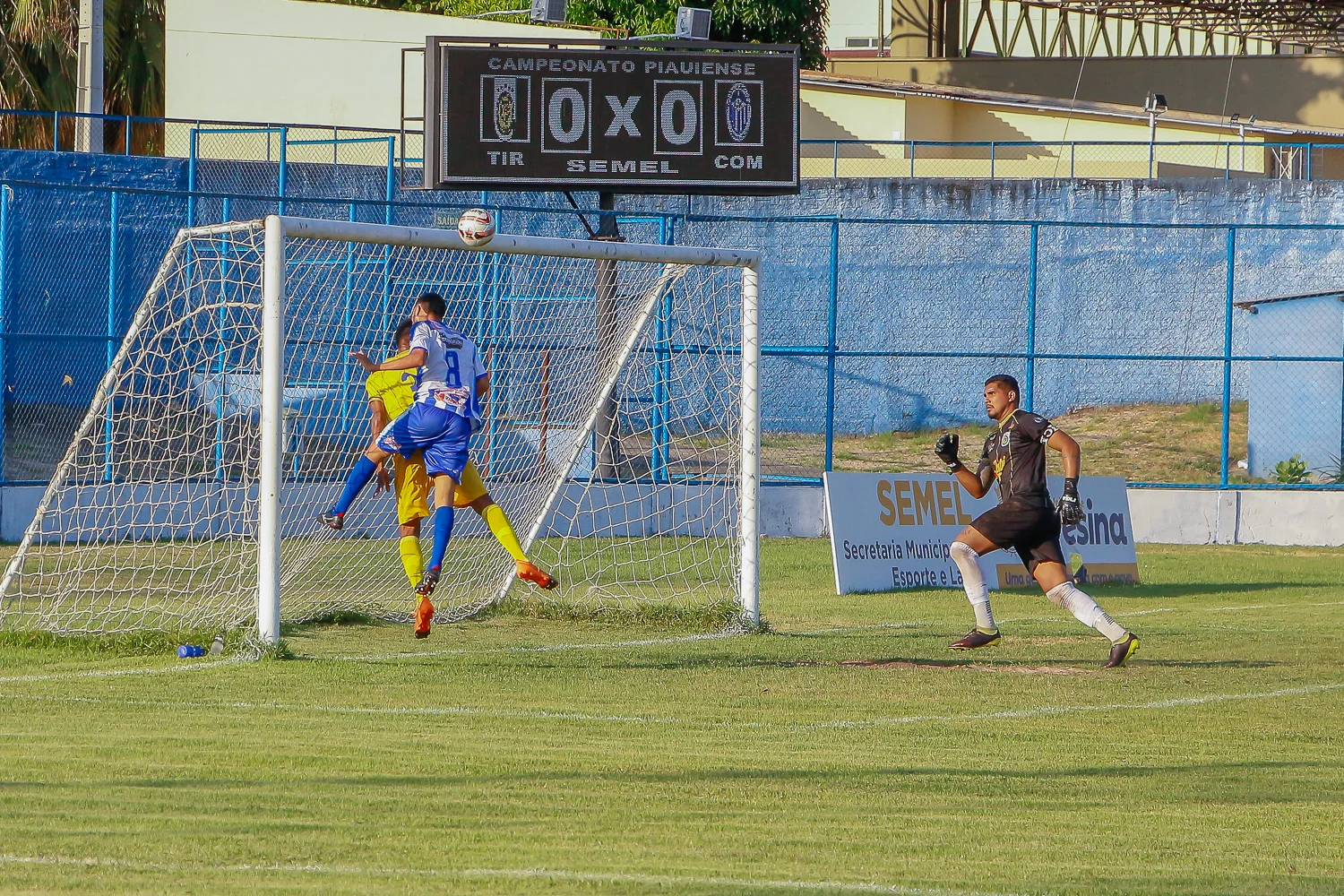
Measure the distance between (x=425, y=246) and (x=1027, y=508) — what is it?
400 cm

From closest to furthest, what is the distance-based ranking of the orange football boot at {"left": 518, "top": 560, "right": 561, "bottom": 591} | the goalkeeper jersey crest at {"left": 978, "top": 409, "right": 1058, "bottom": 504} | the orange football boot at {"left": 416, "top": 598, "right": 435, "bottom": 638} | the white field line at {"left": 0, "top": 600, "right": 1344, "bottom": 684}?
the white field line at {"left": 0, "top": 600, "right": 1344, "bottom": 684}, the orange football boot at {"left": 416, "top": 598, "right": 435, "bottom": 638}, the orange football boot at {"left": 518, "top": 560, "right": 561, "bottom": 591}, the goalkeeper jersey crest at {"left": 978, "top": 409, "right": 1058, "bottom": 504}

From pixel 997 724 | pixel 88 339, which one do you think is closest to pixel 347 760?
pixel 997 724

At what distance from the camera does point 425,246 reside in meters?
10.6

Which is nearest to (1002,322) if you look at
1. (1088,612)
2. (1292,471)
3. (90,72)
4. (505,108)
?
(1292,471)

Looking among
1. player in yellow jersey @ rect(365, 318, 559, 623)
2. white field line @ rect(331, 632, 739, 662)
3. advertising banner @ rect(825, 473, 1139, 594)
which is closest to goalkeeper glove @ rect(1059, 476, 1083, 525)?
white field line @ rect(331, 632, 739, 662)

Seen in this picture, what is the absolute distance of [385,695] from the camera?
8.80 meters

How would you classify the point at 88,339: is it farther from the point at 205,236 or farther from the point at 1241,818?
the point at 1241,818

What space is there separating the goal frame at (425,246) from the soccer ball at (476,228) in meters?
0.06

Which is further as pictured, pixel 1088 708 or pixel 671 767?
pixel 1088 708

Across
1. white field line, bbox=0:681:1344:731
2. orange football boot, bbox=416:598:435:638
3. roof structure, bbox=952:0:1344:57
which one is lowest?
white field line, bbox=0:681:1344:731

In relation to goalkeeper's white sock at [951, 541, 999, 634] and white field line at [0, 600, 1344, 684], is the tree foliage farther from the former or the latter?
goalkeeper's white sock at [951, 541, 999, 634]

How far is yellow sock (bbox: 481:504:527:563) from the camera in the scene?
10.6 metres

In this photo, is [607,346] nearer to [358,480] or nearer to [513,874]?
[358,480]

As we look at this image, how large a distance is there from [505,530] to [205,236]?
8.36 feet
